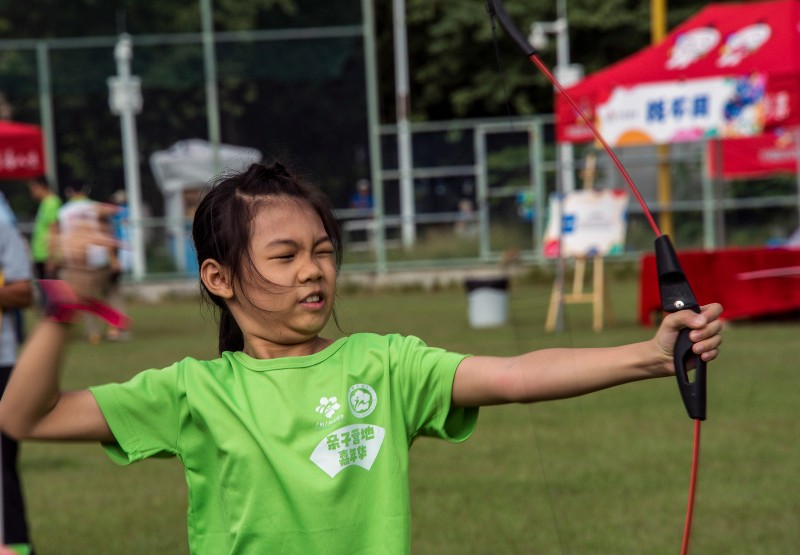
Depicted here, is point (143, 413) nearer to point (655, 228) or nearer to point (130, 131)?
point (655, 228)

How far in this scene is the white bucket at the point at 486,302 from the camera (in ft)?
51.5

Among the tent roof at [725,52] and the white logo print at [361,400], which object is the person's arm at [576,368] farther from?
the tent roof at [725,52]

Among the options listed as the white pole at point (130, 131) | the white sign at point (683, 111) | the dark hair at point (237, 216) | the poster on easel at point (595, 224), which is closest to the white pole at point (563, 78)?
the poster on easel at point (595, 224)

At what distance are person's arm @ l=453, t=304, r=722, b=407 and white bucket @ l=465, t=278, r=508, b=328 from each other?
12.9 metres

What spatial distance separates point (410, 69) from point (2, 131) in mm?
23371

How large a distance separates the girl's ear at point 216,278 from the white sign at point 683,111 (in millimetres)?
10948

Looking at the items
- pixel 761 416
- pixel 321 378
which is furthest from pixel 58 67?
pixel 321 378

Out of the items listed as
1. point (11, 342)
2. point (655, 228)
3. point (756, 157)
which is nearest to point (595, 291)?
point (756, 157)

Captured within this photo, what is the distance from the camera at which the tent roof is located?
13.0m

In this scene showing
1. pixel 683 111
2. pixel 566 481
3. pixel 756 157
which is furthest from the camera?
pixel 756 157

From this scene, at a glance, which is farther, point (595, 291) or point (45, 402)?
point (595, 291)

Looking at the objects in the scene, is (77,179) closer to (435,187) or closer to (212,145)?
(212,145)

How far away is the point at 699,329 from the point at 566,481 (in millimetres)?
5203

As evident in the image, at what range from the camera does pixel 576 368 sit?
8.71 ft
